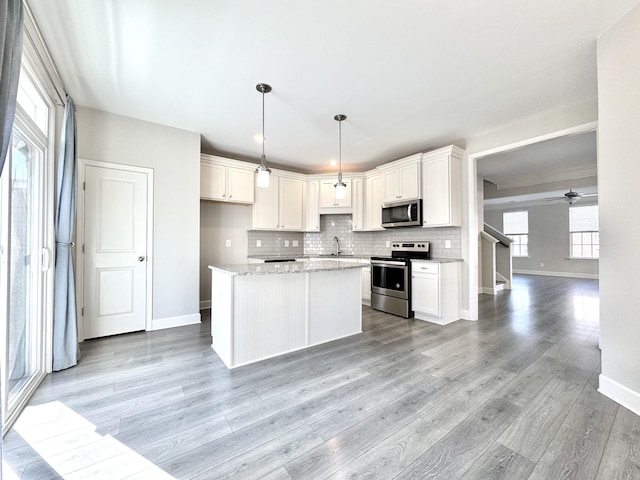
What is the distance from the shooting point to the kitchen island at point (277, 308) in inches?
96.9

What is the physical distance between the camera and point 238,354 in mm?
2473

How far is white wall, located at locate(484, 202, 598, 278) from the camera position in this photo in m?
8.61

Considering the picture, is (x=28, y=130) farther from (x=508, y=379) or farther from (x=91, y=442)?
(x=508, y=379)

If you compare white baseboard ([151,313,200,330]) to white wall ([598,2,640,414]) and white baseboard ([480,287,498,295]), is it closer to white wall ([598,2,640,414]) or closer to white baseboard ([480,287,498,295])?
white wall ([598,2,640,414])

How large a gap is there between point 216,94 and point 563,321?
5.35 m

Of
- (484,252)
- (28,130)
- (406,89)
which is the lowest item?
(484,252)

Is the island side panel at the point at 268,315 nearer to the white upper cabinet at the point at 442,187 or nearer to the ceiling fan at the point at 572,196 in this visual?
the white upper cabinet at the point at 442,187

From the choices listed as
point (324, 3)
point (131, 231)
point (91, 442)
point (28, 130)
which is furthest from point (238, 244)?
point (324, 3)

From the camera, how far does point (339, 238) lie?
5688mm

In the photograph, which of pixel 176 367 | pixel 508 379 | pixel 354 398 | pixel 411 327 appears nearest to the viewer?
pixel 354 398

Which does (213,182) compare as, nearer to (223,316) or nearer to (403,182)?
(223,316)

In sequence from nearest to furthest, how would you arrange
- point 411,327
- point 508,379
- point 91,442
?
point 91,442 → point 508,379 → point 411,327

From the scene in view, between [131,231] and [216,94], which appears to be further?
[131,231]

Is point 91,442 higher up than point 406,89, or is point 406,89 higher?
point 406,89
